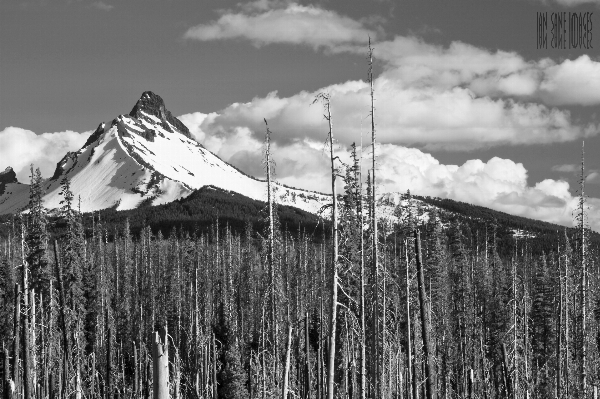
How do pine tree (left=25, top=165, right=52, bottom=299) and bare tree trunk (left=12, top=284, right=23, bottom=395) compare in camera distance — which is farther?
pine tree (left=25, top=165, right=52, bottom=299)

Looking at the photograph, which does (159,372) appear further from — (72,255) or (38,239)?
(72,255)

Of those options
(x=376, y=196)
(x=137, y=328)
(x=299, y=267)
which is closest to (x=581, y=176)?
(x=376, y=196)

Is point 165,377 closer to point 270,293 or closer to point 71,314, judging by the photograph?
point 270,293

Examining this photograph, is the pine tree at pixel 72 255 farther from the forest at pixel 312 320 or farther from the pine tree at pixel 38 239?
the pine tree at pixel 38 239

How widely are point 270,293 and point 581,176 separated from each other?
1718 cm

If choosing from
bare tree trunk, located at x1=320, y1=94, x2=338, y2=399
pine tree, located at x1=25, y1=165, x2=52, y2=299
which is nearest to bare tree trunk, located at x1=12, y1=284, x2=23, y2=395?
bare tree trunk, located at x1=320, y1=94, x2=338, y2=399

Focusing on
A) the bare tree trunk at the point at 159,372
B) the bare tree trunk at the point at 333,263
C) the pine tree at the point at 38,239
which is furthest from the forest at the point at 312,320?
the bare tree trunk at the point at 159,372

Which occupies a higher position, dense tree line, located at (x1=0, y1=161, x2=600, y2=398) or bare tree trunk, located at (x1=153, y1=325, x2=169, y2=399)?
bare tree trunk, located at (x1=153, y1=325, x2=169, y2=399)

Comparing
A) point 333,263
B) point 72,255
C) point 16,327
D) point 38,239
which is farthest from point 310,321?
point 333,263

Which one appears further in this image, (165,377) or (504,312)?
(504,312)

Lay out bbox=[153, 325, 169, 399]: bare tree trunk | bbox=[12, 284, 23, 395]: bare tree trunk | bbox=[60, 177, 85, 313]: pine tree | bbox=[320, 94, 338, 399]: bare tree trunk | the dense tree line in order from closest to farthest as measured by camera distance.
A: bbox=[153, 325, 169, 399]: bare tree trunk
bbox=[320, 94, 338, 399]: bare tree trunk
bbox=[12, 284, 23, 395]: bare tree trunk
the dense tree line
bbox=[60, 177, 85, 313]: pine tree

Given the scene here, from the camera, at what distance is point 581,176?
31.4 metres

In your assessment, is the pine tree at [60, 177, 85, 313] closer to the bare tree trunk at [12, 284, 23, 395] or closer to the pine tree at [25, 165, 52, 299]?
the pine tree at [25, 165, 52, 299]

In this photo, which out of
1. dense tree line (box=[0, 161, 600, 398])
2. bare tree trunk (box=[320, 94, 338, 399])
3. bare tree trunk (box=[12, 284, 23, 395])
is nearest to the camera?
bare tree trunk (box=[320, 94, 338, 399])
